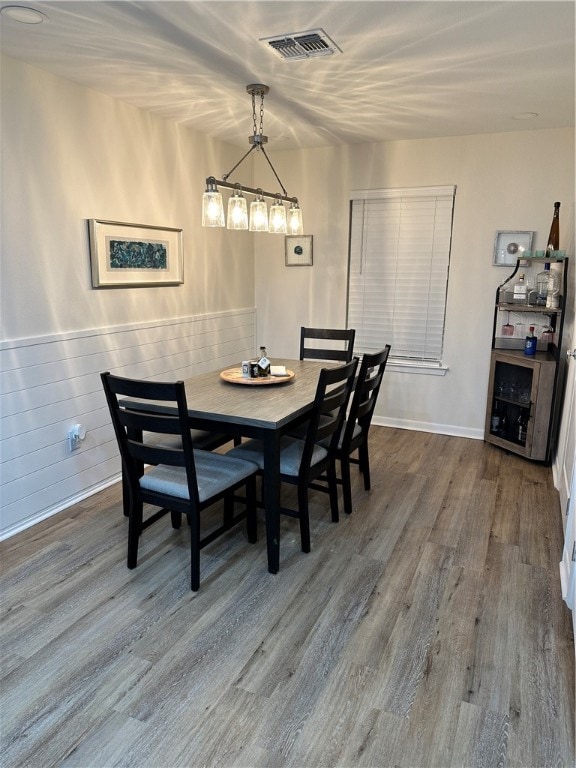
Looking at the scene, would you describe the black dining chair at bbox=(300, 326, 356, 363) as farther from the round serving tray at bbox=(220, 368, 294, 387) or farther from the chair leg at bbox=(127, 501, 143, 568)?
the chair leg at bbox=(127, 501, 143, 568)

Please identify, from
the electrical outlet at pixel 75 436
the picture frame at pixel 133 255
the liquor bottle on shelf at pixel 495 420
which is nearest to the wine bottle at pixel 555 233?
the liquor bottle on shelf at pixel 495 420

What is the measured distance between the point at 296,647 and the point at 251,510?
79cm

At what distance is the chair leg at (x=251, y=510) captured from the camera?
102 inches

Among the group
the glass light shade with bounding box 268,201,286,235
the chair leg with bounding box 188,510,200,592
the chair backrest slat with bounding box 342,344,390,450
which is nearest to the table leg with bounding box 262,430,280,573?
the chair leg with bounding box 188,510,200,592

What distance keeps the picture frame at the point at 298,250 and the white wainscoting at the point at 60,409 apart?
4.85 ft

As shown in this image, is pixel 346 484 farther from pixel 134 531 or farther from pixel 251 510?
pixel 134 531

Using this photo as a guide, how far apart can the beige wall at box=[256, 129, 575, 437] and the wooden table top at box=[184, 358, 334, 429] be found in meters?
1.76

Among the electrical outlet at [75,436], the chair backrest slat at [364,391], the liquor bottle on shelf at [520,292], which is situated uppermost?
the liquor bottle on shelf at [520,292]

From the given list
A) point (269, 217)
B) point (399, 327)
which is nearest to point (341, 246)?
point (399, 327)

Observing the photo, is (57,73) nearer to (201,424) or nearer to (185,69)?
(185,69)

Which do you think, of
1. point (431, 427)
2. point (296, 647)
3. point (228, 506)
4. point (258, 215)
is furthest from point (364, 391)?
point (431, 427)

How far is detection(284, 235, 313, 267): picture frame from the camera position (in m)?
4.75

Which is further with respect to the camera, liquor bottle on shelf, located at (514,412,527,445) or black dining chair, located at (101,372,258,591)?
liquor bottle on shelf, located at (514,412,527,445)

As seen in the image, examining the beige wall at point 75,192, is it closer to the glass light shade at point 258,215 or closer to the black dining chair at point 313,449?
the glass light shade at point 258,215
